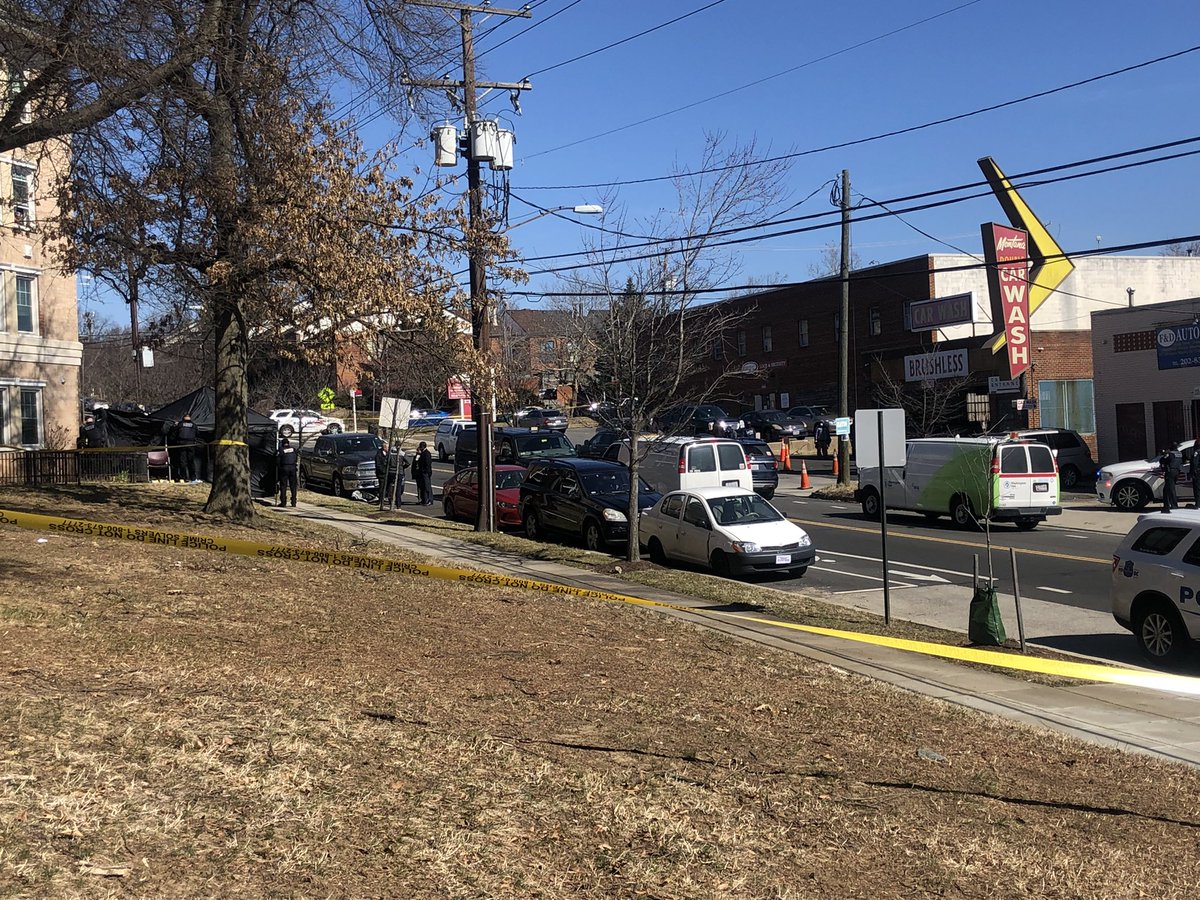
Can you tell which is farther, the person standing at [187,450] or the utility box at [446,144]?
the person standing at [187,450]

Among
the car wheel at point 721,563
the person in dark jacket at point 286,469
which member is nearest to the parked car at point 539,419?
the person in dark jacket at point 286,469

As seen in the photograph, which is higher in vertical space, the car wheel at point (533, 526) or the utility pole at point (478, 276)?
the utility pole at point (478, 276)

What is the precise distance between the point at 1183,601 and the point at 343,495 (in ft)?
80.1

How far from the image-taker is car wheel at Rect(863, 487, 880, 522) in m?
26.5

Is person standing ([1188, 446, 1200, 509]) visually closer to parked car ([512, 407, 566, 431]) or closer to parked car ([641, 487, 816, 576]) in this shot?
parked car ([641, 487, 816, 576])

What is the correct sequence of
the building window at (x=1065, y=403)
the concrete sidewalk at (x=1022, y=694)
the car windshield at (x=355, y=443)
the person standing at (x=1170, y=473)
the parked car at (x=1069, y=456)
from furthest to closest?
the building window at (x=1065, y=403), the parked car at (x=1069, y=456), the car windshield at (x=355, y=443), the person standing at (x=1170, y=473), the concrete sidewalk at (x=1022, y=694)

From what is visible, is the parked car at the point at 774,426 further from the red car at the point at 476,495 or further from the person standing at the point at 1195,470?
the red car at the point at 476,495

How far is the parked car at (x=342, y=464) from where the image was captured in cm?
3155

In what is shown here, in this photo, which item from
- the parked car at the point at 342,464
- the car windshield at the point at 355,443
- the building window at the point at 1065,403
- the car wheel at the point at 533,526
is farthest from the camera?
the building window at the point at 1065,403

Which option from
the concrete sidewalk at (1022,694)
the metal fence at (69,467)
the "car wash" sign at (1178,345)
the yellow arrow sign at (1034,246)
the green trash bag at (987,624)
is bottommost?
the concrete sidewalk at (1022,694)

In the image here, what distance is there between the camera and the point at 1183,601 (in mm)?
11898

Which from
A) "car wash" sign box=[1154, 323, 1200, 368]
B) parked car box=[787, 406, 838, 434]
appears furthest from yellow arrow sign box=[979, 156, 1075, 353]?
parked car box=[787, 406, 838, 434]

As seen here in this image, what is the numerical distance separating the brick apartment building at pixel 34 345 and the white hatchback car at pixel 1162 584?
3182 cm

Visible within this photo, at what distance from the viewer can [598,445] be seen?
37.6 metres
